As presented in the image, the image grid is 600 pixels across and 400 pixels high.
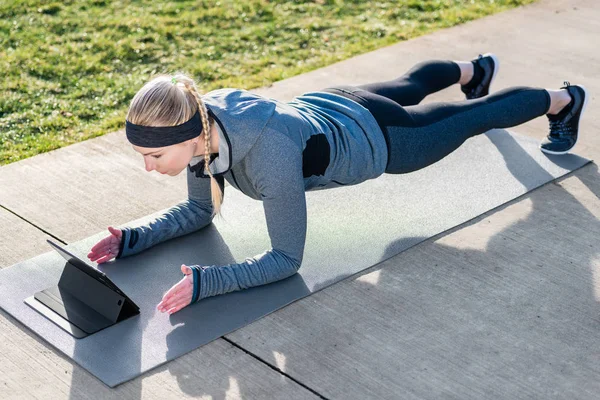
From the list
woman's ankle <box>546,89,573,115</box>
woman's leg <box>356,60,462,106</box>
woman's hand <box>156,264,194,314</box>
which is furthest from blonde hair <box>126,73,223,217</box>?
woman's ankle <box>546,89,573,115</box>

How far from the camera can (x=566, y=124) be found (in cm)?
469

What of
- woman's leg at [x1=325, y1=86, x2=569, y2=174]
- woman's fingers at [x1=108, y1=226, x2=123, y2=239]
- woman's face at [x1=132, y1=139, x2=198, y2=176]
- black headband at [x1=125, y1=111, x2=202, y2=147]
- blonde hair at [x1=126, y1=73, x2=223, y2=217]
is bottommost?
woman's fingers at [x1=108, y1=226, x2=123, y2=239]

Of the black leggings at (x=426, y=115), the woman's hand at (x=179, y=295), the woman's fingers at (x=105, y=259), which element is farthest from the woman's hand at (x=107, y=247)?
the black leggings at (x=426, y=115)

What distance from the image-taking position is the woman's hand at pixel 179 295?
3.45 meters

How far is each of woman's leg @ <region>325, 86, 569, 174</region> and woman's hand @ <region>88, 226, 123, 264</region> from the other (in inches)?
45.2

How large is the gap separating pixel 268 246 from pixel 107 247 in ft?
2.24

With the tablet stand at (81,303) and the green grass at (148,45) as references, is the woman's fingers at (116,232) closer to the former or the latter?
the tablet stand at (81,303)

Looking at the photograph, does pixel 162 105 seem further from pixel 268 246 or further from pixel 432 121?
pixel 432 121

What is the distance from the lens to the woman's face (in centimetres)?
340

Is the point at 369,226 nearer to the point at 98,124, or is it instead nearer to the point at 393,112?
the point at 393,112

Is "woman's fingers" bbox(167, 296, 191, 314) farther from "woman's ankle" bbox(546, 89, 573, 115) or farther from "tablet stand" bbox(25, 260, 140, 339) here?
"woman's ankle" bbox(546, 89, 573, 115)

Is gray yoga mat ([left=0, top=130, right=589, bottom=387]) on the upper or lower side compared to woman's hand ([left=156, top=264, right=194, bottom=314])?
lower

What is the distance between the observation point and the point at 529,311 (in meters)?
3.54

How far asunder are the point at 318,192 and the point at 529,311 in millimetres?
1340
